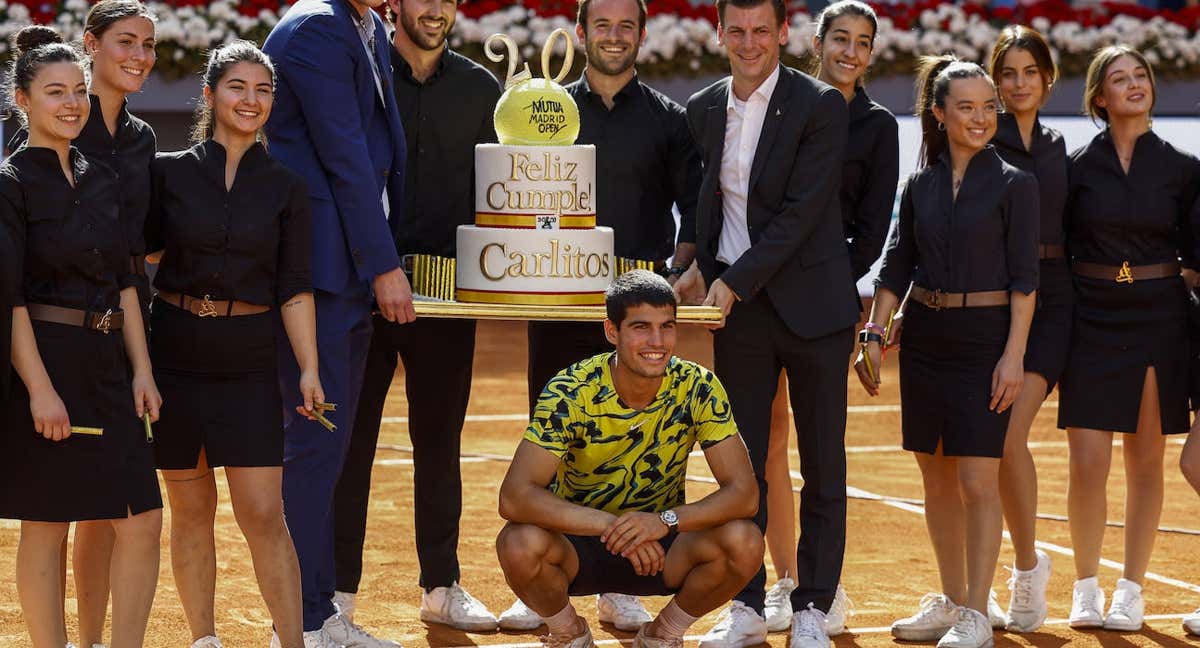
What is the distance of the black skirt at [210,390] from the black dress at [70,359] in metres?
0.26

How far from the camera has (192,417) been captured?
17.8 feet

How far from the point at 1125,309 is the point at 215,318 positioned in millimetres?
3422

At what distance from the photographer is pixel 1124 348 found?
6.84 m

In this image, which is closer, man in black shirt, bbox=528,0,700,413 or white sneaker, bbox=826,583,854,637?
white sneaker, bbox=826,583,854,637

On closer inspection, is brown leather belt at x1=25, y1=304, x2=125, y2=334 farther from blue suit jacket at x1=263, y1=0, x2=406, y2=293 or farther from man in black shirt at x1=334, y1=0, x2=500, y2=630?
man in black shirt at x1=334, y1=0, x2=500, y2=630

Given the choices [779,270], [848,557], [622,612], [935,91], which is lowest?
[848,557]

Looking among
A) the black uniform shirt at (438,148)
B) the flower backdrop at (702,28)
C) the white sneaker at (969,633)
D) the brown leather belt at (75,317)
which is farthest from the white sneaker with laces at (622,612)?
the flower backdrop at (702,28)

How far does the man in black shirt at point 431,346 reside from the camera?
6.68m

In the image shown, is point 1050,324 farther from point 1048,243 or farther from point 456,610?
point 456,610

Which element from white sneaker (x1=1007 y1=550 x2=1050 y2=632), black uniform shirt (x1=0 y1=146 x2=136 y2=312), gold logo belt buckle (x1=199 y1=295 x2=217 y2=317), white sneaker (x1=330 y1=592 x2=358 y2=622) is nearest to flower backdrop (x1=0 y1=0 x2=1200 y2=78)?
white sneaker (x1=1007 y1=550 x2=1050 y2=632)

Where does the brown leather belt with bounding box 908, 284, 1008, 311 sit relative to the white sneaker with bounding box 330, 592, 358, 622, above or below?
above

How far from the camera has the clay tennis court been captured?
6.57 meters

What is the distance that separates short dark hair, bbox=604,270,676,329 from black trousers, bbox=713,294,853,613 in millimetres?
827

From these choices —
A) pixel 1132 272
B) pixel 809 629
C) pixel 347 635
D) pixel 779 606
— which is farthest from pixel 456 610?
pixel 1132 272
